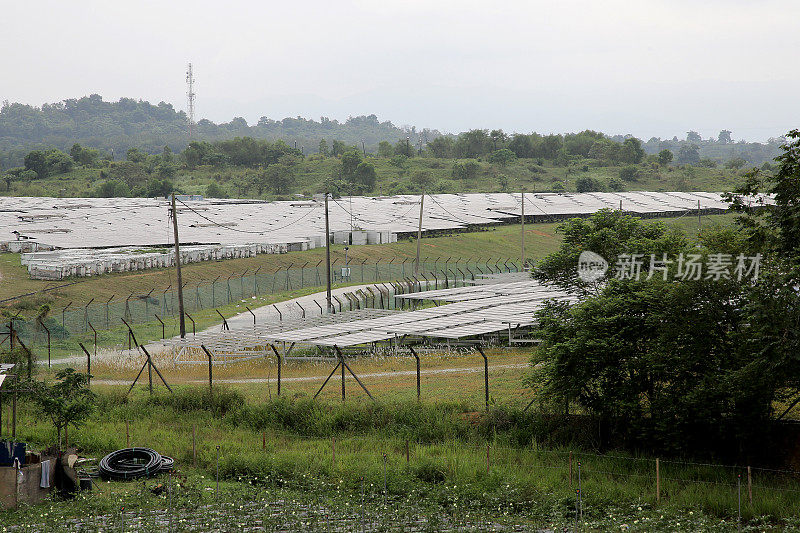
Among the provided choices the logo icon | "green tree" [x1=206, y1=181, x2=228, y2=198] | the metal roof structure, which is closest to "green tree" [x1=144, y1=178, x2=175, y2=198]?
"green tree" [x1=206, y1=181, x2=228, y2=198]

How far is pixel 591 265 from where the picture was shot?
2377cm

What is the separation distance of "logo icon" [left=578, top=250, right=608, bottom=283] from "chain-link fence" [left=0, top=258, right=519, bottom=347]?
1967 cm

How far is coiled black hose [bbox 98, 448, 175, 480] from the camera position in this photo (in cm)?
1842

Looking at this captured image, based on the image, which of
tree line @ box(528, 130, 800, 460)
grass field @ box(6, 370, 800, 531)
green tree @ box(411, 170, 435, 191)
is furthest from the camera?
green tree @ box(411, 170, 435, 191)

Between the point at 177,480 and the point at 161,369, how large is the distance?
1451cm

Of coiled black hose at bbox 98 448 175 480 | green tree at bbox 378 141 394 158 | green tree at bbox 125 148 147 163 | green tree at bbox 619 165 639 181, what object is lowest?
coiled black hose at bbox 98 448 175 480

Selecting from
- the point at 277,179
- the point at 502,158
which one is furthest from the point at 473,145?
the point at 277,179

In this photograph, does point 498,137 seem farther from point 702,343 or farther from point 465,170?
point 702,343

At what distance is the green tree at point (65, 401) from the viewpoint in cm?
1931

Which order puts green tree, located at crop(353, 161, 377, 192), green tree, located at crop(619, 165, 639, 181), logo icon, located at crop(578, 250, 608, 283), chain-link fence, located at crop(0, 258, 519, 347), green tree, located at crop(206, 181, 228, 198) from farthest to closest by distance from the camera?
green tree, located at crop(619, 165, 639, 181), green tree, located at crop(353, 161, 377, 192), green tree, located at crop(206, 181, 228, 198), chain-link fence, located at crop(0, 258, 519, 347), logo icon, located at crop(578, 250, 608, 283)

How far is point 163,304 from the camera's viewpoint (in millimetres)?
44188

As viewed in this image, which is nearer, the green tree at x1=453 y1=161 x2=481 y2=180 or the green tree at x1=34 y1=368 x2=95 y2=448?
the green tree at x1=34 y1=368 x2=95 y2=448

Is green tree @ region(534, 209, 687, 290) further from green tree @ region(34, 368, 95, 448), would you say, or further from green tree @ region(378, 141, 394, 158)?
green tree @ region(378, 141, 394, 158)

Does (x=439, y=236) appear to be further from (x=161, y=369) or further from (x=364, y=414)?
(x=364, y=414)
